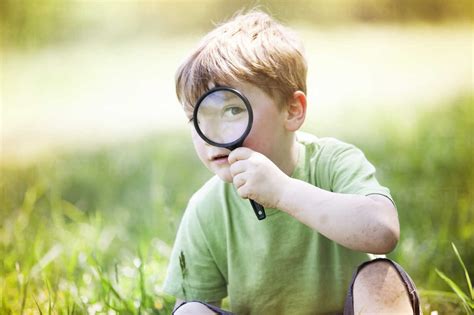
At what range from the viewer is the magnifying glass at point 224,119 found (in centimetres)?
184

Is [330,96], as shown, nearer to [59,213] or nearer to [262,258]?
[262,258]

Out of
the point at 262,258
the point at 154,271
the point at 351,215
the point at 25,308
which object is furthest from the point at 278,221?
the point at 25,308

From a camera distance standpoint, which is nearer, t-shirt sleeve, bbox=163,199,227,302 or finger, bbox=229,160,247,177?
finger, bbox=229,160,247,177

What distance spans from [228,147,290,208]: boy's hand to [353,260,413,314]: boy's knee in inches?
9.4

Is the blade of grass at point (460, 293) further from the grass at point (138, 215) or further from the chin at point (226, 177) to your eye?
the chin at point (226, 177)

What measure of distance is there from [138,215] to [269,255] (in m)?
0.71

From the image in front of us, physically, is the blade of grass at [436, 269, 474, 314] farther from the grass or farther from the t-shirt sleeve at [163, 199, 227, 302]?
the t-shirt sleeve at [163, 199, 227, 302]

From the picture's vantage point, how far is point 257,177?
180cm

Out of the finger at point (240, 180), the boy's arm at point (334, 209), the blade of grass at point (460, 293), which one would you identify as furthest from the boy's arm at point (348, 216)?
the blade of grass at point (460, 293)

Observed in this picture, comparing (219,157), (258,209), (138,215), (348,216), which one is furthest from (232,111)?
(138,215)

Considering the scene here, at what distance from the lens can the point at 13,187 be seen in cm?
250

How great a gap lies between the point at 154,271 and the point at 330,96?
68cm

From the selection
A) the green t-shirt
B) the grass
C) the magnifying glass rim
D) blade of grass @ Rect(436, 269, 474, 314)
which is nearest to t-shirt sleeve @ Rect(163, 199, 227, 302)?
the green t-shirt

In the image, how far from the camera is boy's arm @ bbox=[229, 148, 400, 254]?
Answer: 5.66 ft
